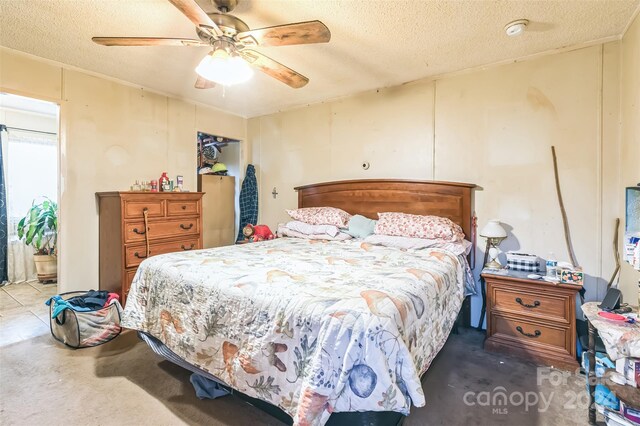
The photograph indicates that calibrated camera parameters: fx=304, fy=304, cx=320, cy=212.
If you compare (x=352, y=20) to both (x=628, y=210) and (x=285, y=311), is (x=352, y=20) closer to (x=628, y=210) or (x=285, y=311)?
(x=285, y=311)

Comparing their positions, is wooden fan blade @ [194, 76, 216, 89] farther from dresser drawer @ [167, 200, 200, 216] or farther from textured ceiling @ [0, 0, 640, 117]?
dresser drawer @ [167, 200, 200, 216]

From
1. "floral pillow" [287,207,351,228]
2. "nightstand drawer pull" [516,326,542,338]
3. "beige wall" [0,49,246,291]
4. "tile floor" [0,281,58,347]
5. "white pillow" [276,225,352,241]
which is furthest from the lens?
"floral pillow" [287,207,351,228]

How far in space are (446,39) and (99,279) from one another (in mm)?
4214

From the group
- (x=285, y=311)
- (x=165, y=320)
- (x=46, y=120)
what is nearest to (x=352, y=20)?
(x=285, y=311)

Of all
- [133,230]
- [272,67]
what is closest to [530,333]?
[272,67]

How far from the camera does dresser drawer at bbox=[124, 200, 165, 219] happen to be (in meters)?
3.12

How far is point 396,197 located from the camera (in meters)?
3.43

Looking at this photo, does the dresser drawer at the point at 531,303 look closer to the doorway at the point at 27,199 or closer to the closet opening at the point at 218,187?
the closet opening at the point at 218,187

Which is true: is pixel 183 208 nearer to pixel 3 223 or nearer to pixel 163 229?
pixel 163 229

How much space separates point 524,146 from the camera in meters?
2.83

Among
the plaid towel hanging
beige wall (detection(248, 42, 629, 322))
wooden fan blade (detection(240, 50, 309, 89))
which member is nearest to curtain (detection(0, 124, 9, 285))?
the plaid towel hanging

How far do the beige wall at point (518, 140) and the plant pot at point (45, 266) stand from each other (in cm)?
441

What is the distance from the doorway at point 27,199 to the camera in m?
4.28

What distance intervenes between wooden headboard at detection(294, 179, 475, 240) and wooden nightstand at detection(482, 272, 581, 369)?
69 cm
